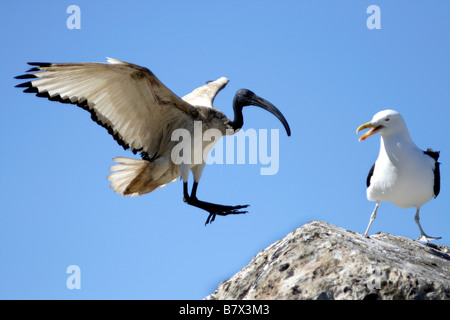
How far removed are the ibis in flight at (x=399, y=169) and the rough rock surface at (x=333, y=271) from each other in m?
2.22

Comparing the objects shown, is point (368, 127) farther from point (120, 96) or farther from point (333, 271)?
point (333, 271)

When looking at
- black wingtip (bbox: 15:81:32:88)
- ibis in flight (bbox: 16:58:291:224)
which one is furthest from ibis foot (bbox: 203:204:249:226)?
black wingtip (bbox: 15:81:32:88)

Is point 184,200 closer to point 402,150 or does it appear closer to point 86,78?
point 86,78

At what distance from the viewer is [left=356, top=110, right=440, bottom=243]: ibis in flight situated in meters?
9.83

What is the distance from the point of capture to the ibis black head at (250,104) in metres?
11.7

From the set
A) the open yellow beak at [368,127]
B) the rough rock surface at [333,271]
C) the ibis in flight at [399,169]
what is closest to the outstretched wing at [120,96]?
the open yellow beak at [368,127]

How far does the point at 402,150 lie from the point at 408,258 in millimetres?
2902

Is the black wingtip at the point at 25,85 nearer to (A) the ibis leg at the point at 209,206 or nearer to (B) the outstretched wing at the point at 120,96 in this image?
(B) the outstretched wing at the point at 120,96

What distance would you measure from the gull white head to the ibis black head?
76.1 inches

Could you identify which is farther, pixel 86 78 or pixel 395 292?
pixel 86 78

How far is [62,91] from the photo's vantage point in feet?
30.8

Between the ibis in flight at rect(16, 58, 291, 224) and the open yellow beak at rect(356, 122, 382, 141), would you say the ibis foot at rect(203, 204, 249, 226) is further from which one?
the open yellow beak at rect(356, 122, 382, 141)

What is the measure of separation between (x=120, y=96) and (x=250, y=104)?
9.68 ft
